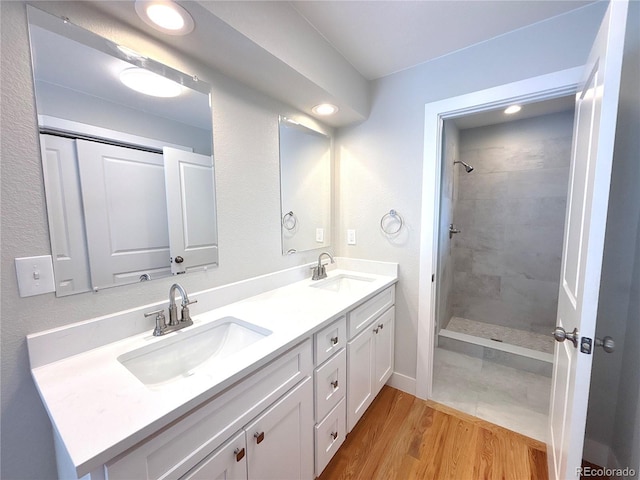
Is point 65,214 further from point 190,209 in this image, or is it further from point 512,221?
point 512,221

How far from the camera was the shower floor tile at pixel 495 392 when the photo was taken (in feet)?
5.50

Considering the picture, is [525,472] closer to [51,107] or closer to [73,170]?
[73,170]

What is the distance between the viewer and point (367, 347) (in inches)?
62.2

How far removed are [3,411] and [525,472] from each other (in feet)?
7.21

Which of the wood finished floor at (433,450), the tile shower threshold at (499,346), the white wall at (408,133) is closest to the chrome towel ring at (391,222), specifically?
the white wall at (408,133)

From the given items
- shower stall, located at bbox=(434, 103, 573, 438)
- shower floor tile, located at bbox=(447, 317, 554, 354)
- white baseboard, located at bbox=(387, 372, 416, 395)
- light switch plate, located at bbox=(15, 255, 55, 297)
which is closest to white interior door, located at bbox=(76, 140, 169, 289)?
light switch plate, located at bbox=(15, 255, 55, 297)

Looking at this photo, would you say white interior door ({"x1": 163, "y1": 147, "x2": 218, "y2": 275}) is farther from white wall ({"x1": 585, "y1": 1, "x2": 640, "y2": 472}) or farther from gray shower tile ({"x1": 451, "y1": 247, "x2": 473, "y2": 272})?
gray shower tile ({"x1": 451, "y1": 247, "x2": 473, "y2": 272})

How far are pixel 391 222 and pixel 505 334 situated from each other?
2.01m

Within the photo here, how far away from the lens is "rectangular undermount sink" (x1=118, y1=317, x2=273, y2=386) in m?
0.94

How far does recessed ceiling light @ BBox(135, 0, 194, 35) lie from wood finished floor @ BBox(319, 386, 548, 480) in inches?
82.3

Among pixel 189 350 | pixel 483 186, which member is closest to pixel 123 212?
Answer: pixel 189 350

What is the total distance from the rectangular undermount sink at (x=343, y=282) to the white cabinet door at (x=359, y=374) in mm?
378

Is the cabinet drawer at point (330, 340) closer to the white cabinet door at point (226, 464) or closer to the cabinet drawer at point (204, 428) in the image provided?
the cabinet drawer at point (204, 428)

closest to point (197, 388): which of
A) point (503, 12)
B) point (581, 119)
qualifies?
point (581, 119)
